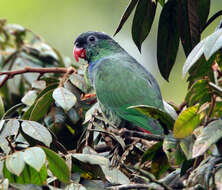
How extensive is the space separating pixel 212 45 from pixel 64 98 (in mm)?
1114

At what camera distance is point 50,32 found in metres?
7.23

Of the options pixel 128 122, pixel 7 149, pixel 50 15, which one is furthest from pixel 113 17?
pixel 7 149

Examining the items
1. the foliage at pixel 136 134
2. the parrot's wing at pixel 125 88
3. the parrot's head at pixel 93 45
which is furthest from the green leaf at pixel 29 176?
the parrot's head at pixel 93 45

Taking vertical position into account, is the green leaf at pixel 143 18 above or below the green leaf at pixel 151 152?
above

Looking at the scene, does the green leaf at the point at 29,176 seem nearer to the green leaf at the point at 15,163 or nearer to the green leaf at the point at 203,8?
the green leaf at the point at 15,163

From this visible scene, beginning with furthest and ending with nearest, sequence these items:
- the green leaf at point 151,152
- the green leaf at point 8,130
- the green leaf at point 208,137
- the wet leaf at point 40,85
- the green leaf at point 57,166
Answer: the wet leaf at point 40,85
the green leaf at point 8,130
the green leaf at point 151,152
the green leaf at point 57,166
the green leaf at point 208,137

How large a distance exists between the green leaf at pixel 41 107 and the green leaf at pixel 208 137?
1150 mm

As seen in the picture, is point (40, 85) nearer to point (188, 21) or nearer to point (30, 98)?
point (30, 98)

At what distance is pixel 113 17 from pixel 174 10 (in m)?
5.81

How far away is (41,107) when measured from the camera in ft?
7.66

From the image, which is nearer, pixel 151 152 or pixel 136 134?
pixel 151 152

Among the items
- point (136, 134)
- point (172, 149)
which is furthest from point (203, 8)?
point (172, 149)

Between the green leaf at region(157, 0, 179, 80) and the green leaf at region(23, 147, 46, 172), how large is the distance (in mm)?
925

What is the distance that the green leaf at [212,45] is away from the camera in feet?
4.44
